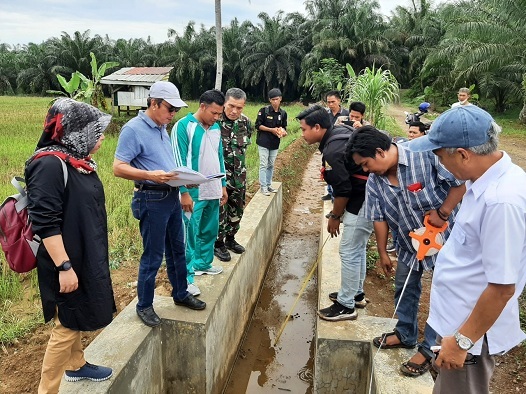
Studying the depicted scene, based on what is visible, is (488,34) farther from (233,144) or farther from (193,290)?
(193,290)

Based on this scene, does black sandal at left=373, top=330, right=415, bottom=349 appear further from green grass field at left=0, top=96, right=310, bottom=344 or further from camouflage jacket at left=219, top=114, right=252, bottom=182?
green grass field at left=0, top=96, right=310, bottom=344

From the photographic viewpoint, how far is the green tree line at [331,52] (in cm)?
1440

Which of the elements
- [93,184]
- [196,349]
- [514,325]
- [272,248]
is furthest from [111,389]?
[272,248]

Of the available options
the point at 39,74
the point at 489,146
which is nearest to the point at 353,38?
the point at 39,74

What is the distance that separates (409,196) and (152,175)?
5.08 ft

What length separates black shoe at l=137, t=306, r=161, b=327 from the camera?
2.92 metres

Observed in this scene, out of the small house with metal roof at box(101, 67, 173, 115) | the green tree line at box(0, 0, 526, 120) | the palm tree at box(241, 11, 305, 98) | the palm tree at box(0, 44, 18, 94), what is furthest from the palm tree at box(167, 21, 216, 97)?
the palm tree at box(0, 44, 18, 94)

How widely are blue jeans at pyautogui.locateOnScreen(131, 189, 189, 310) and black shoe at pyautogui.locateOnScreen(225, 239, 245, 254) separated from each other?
1.18 metres

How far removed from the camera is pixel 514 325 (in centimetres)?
167

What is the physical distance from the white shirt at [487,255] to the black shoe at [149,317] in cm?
188

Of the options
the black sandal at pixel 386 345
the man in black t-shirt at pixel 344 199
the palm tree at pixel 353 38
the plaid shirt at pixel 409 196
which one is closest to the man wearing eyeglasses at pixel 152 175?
the man in black t-shirt at pixel 344 199

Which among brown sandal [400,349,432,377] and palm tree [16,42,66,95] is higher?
palm tree [16,42,66,95]

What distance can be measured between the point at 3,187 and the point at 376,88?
6.47 meters

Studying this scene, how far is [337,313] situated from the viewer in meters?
3.21
